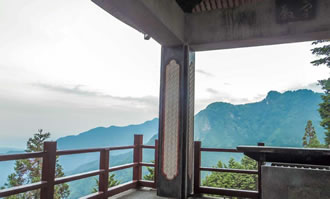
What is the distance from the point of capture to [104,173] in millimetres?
3541

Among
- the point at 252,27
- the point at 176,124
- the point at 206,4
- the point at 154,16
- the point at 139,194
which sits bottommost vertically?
the point at 139,194

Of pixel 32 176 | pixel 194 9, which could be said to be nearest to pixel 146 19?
pixel 194 9

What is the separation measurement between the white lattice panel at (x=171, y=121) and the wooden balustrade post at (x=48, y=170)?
1.67 metres

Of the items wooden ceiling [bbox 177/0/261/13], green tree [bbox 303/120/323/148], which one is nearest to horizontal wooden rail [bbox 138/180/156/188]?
wooden ceiling [bbox 177/0/261/13]

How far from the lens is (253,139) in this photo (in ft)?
101

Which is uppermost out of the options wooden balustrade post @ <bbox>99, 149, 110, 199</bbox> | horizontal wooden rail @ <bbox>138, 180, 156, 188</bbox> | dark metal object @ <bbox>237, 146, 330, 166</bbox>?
dark metal object @ <bbox>237, 146, 330, 166</bbox>

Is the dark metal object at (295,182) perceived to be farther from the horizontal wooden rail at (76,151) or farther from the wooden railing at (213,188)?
the horizontal wooden rail at (76,151)

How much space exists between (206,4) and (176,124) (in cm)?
187

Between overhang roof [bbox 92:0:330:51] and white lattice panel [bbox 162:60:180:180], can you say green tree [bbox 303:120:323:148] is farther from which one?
white lattice panel [bbox 162:60:180:180]

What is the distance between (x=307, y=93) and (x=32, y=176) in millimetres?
32042

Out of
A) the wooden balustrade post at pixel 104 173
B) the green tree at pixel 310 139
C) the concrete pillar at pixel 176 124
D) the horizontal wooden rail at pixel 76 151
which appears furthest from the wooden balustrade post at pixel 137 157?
the green tree at pixel 310 139

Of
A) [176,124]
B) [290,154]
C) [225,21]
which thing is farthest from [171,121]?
[290,154]

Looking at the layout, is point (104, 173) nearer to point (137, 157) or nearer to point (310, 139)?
point (137, 157)

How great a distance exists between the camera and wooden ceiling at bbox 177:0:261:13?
3752mm
